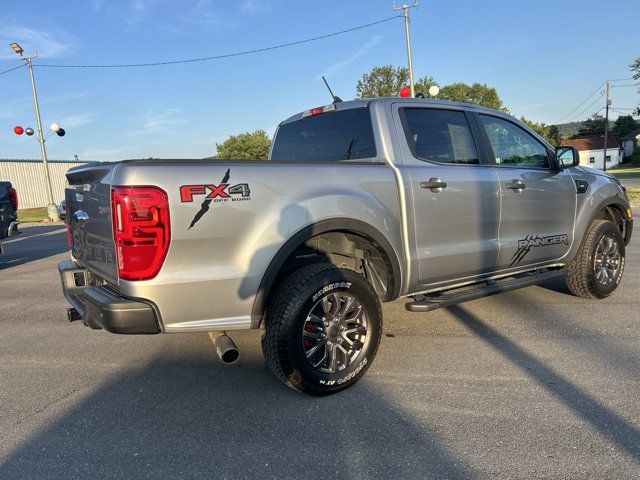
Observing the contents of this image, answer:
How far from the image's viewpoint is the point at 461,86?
58.6m

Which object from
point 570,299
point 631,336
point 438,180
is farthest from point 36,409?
point 570,299

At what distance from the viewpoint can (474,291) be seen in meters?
3.73

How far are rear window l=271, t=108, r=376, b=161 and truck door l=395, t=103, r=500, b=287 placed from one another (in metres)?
0.28

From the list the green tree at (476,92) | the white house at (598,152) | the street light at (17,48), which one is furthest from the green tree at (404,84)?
the street light at (17,48)

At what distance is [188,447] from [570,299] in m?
4.19

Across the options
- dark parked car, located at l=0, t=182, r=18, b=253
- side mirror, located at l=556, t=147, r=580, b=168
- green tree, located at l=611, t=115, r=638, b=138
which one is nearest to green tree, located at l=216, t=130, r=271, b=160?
dark parked car, located at l=0, t=182, r=18, b=253

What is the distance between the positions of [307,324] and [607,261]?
11.9ft

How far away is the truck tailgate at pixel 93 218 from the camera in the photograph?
8.58 ft

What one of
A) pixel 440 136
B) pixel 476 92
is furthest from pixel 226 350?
pixel 476 92

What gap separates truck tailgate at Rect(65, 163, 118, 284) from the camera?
103 inches

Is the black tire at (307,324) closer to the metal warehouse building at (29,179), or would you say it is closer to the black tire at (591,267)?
the black tire at (591,267)

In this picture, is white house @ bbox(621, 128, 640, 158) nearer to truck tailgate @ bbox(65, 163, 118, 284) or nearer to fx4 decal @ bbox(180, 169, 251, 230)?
fx4 decal @ bbox(180, 169, 251, 230)

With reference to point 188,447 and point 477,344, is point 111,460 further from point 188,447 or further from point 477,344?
point 477,344

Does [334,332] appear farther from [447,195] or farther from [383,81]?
[383,81]
